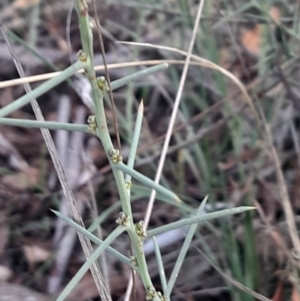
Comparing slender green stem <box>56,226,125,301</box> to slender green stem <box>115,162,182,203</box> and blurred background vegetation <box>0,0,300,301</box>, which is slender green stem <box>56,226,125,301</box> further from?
blurred background vegetation <box>0,0,300,301</box>

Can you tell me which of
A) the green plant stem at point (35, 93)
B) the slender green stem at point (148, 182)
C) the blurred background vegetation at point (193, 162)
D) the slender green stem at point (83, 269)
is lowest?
the blurred background vegetation at point (193, 162)

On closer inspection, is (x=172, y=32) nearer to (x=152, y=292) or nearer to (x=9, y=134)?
(x=9, y=134)

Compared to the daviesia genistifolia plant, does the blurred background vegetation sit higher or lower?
lower

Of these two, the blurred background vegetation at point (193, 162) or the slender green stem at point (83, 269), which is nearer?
the slender green stem at point (83, 269)

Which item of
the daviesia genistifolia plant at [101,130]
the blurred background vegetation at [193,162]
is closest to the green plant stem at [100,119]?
the daviesia genistifolia plant at [101,130]

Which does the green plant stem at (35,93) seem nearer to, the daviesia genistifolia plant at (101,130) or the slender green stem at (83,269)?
the daviesia genistifolia plant at (101,130)

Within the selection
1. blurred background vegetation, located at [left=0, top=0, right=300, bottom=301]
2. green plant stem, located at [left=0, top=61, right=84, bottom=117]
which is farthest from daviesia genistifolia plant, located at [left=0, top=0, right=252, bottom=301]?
blurred background vegetation, located at [left=0, top=0, right=300, bottom=301]

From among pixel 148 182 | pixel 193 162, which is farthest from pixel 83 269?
pixel 193 162

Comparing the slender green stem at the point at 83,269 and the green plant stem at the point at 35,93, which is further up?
the green plant stem at the point at 35,93

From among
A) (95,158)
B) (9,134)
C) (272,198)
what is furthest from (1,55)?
(272,198)

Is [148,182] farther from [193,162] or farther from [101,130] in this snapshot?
[193,162]

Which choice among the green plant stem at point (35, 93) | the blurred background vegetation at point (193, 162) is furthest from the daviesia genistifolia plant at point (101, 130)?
the blurred background vegetation at point (193, 162)
